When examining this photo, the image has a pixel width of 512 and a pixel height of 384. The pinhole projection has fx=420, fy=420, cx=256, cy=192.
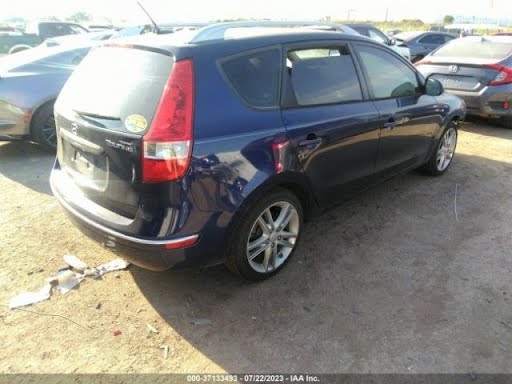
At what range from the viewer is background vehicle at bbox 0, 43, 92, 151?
512 centimetres

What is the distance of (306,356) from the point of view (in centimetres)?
A: 240

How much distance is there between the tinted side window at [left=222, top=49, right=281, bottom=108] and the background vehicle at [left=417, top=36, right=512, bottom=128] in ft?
15.8

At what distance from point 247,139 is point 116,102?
0.81 metres

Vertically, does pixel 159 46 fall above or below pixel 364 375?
above

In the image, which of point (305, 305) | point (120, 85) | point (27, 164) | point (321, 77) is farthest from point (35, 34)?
point (305, 305)

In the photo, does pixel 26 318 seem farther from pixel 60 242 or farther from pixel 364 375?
pixel 364 375

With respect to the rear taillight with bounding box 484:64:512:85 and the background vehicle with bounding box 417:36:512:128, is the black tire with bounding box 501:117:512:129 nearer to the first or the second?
the background vehicle with bounding box 417:36:512:128

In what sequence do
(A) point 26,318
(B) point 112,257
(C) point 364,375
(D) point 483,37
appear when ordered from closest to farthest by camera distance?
(C) point 364,375, (A) point 26,318, (B) point 112,257, (D) point 483,37

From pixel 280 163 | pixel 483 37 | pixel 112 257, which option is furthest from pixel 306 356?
pixel 483 37

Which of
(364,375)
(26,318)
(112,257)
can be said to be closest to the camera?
(364,375)

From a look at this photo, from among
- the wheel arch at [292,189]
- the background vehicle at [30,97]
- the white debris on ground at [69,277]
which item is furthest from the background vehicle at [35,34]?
the wheel arch at [292,189]

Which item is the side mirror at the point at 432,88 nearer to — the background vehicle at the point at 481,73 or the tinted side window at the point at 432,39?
the background vehicle at the point at 481,73

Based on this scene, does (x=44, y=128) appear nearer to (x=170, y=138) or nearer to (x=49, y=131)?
(x=49, y=131)

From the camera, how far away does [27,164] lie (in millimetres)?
5207
